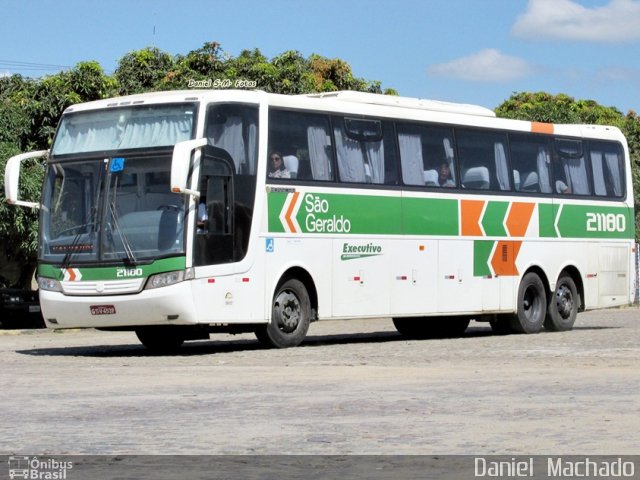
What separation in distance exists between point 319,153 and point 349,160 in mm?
743

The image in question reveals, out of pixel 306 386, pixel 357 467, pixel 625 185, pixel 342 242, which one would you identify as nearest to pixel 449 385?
pixel 306 386

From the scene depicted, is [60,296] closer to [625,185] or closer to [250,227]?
[250,227]

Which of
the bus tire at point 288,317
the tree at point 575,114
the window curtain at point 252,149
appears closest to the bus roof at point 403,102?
the window curtain at point 252,149

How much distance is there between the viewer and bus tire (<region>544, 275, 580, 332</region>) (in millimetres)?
28875

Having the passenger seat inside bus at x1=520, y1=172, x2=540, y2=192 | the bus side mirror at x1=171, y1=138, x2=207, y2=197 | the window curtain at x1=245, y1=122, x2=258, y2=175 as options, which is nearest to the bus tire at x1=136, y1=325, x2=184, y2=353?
the window curtain at x1=245, y1=122, x2=258, y2=175

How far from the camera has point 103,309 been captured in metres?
21.4

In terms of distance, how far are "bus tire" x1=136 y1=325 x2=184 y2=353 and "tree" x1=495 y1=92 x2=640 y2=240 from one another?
104 feet

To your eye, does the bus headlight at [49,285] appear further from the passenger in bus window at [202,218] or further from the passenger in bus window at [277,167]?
the passenger in bus window at [277,167]

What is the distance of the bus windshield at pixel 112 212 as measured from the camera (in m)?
21.2

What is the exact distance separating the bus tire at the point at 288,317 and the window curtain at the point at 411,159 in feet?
10.0

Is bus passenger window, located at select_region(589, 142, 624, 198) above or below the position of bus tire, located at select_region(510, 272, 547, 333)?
above

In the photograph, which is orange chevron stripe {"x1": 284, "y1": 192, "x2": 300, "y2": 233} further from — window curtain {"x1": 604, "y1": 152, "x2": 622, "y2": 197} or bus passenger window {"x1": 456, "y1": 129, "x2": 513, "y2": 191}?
window curtain {"x1": 604, "y1": 152, "x2": 622, "y2": 197}

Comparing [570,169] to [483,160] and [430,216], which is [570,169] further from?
[430,216]

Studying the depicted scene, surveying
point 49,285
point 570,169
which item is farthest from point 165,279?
point 570,169
